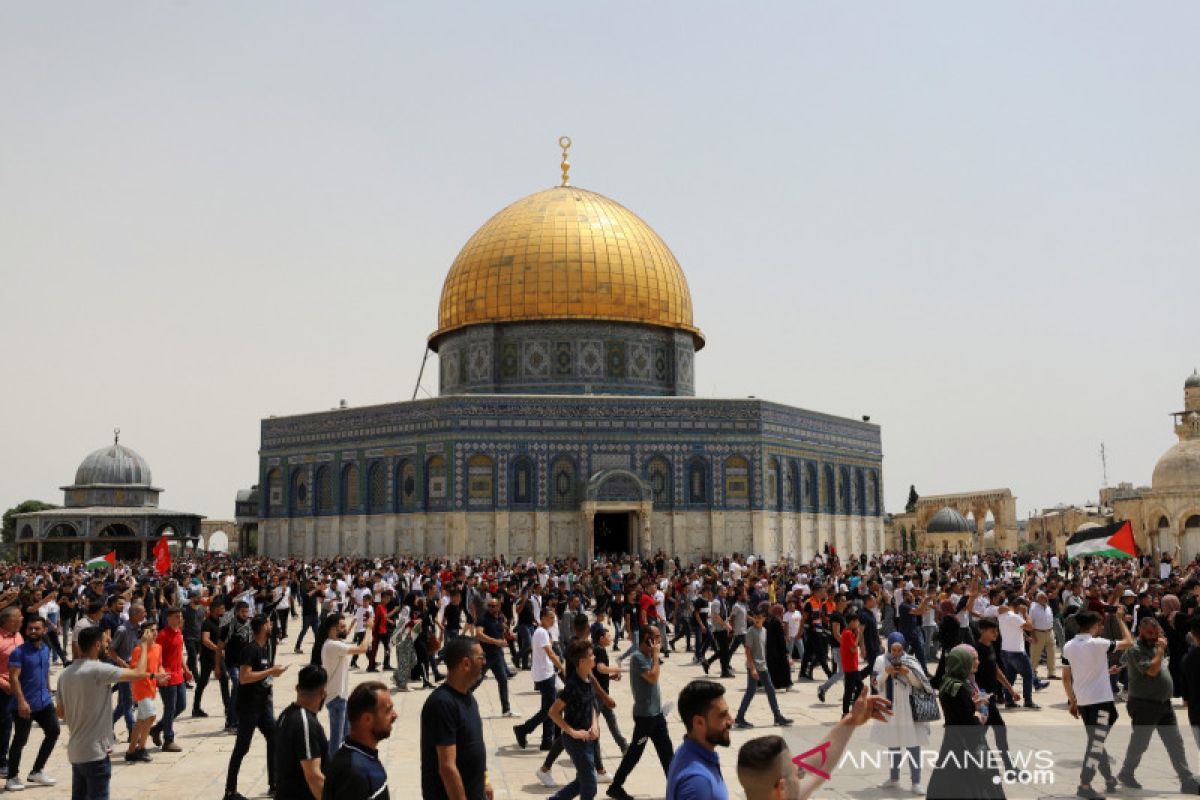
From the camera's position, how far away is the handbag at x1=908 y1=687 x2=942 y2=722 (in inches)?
333

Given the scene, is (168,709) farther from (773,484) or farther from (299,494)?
(299,494)

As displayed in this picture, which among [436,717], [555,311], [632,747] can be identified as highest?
[555,311]

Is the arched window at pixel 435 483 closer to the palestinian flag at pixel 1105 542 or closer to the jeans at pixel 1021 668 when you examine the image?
the palestinian flag at pixel 1105 542

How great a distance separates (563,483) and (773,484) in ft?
27.2

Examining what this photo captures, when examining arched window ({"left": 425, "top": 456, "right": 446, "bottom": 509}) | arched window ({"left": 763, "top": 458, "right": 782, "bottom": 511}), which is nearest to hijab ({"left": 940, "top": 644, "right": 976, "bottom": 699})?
arched window ({"left": 425, "top": 456, "right": 446, "bottom": 509})

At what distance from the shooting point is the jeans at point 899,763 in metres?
8.92

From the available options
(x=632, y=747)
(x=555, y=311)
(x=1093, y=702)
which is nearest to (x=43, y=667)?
(x=632, y=747)

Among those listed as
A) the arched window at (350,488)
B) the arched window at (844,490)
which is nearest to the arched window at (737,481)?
the arched window at (844,490)

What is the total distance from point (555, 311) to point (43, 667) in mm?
36495

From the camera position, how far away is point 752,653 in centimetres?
1165

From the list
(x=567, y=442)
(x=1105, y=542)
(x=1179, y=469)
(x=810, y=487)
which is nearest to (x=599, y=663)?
(x=1105, y=542)

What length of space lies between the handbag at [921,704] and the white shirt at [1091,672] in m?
1.38

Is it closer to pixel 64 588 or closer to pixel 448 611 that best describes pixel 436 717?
pixel 448 611

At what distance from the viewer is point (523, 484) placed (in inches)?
1617
